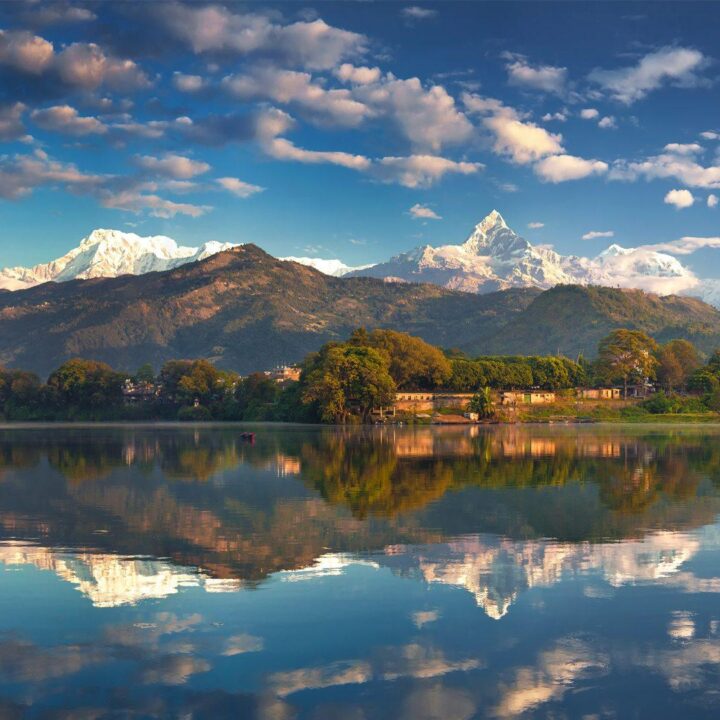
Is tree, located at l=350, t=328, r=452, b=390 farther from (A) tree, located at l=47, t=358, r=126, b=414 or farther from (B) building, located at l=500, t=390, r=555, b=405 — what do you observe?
(A) tree, located at l=47, t=358, r=126, b=414

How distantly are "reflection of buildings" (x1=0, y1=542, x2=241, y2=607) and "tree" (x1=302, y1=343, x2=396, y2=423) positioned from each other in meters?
116

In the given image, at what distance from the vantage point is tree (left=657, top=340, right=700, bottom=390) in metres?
182

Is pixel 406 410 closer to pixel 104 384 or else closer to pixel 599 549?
pixel 104 384

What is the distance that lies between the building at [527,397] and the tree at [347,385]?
27416 mm

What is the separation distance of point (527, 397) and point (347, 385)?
141 ft

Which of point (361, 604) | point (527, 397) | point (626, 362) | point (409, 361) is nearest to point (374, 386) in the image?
point (409, 361)

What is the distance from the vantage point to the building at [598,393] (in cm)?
17175

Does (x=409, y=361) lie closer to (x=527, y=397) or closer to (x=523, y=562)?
(x=527, y=397)

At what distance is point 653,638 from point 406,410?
14064cm

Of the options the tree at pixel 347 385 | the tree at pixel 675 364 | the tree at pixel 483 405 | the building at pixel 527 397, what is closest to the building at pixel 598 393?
the building at pixel 527 397

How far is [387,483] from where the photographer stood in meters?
43.3

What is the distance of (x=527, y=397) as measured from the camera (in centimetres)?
16738

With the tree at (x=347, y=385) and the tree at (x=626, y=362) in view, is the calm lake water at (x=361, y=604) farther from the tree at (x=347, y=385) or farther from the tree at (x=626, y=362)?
the tree at (x=626, y=362)

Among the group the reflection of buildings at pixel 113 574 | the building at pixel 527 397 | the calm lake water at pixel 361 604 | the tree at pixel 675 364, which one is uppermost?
the tree at pixel 675 364
